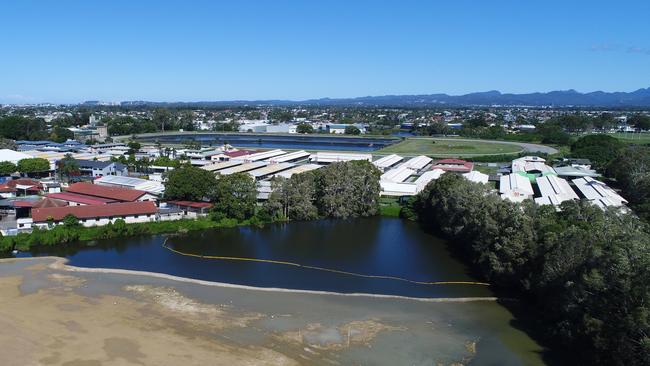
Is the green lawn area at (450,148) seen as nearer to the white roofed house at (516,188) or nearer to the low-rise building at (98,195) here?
the white roofed house at (516,188)

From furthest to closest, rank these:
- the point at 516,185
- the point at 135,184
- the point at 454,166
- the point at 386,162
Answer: the point at 386,162 < the point at 454,166 < the point at 516,185 < the point at 135,184

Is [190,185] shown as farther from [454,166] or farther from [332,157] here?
[454,166]

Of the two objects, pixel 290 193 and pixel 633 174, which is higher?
pixel 633 174

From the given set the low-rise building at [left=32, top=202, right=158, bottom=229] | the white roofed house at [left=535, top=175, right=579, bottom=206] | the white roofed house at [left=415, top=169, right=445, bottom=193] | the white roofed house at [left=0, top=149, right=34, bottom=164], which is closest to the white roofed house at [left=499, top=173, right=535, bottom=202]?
the white roofed house at [left=535, top=175, right=579, bottom=206]

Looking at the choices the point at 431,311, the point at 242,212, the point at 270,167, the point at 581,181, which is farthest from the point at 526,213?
the point at 270,167

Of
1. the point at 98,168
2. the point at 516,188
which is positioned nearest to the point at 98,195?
the point at 98,168

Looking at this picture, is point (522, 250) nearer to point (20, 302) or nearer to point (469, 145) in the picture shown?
point (20, 302)
